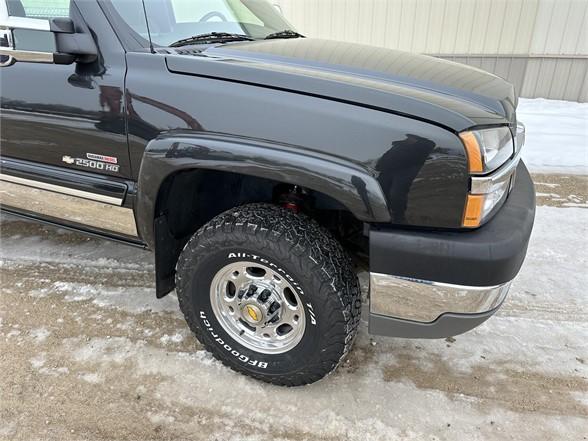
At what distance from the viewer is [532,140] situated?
603 cm

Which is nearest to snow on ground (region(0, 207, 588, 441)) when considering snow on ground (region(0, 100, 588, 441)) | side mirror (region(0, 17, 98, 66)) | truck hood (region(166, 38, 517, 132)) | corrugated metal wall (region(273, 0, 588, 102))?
snow on ground (region(0, 100, 588, 441))

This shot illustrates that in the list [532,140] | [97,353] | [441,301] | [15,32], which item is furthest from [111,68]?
[532,140]

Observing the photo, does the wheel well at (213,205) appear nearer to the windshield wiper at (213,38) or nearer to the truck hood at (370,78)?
the truck hood at (370,78)

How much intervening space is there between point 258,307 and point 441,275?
2.73ft

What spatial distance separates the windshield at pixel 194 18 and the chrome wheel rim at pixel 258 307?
3.90 feet

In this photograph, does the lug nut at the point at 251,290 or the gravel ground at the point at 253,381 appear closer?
the gravel ground at the point at 253,381

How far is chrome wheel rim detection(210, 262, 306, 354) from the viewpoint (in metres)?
2.04

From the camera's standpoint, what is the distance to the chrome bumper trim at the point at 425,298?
1.72m

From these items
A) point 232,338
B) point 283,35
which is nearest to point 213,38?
point 283,35

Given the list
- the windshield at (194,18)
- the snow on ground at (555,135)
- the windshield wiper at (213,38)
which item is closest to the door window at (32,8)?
the windshield at (194,18)

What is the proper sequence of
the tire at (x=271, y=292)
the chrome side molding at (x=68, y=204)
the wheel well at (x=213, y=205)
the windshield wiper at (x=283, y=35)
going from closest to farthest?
the tire at (x=271, y=292) < the wheel well at (x=213, y=205) < the chrome side molding at (x=68, y=204) < the windshield wiper at (x=283, y=35)

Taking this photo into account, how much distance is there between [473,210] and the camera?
5.45 feet

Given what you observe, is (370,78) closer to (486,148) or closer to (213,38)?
(486,148)

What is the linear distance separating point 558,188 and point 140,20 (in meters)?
4.25
